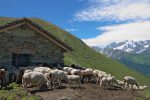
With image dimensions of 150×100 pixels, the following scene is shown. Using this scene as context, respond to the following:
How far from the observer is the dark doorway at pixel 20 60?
39.0m

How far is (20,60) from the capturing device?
130 ft

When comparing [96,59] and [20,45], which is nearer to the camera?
[20,45]

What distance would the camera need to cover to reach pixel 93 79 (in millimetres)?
36312

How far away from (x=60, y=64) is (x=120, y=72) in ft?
222

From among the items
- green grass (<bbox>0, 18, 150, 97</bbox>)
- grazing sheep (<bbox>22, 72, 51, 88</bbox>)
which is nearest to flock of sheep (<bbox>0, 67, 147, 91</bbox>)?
grazing sheep (<bbox>22, 72, 51, 88</bbox>)

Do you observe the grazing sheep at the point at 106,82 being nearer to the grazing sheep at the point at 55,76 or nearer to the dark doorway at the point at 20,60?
the grazing sheep at the point at 55,76

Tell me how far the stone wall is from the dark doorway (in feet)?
1.85

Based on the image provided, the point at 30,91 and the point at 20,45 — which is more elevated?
the point at 20,45

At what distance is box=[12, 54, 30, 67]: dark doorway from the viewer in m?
39.0

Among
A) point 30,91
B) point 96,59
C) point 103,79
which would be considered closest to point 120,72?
point 96,59

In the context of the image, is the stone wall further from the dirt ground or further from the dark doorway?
the dirt ground

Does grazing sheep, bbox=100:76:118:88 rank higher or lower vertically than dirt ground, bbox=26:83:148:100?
higher

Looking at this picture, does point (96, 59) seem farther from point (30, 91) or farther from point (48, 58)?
point (30, 91)

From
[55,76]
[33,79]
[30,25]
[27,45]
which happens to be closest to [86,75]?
[55,76]
